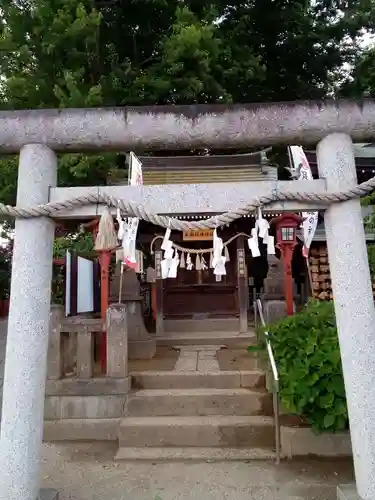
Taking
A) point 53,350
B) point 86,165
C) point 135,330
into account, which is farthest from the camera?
point 86,165

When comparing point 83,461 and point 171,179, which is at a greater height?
point 171,179

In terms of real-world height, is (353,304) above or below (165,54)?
below

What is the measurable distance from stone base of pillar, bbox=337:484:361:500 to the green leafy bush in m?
0.80

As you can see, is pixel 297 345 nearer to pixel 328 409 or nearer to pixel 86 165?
pixel 328 409

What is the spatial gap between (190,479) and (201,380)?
178 cm

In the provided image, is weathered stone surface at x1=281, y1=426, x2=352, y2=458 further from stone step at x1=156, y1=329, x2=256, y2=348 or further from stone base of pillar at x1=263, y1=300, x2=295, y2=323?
stone step at x1=156, y1=329, x2=256, y2=348

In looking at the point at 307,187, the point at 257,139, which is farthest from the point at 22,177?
the point at 307,187

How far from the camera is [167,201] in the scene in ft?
10.5

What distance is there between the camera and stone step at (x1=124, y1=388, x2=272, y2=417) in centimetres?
527

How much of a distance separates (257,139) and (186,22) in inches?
277

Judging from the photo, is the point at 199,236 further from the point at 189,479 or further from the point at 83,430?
the point at 189,479

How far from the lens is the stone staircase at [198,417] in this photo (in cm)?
477

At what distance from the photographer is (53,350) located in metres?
5.71

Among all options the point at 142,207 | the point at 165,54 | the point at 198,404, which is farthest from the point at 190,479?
the point at 165,54
